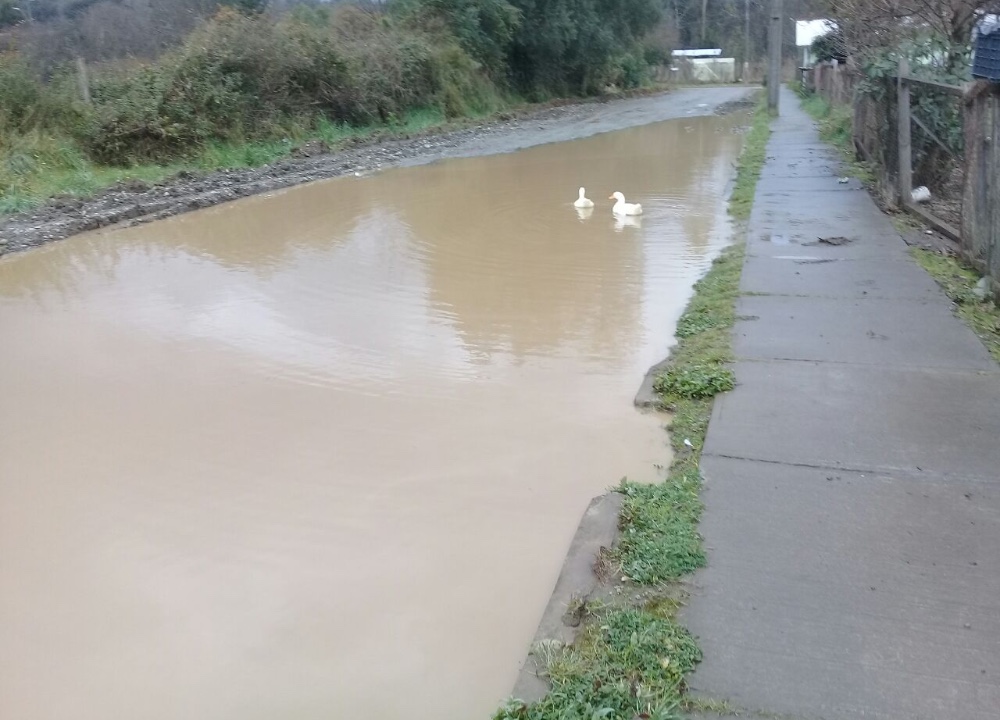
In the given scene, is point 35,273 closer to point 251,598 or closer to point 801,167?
point 251,598

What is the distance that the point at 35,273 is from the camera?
10.2m

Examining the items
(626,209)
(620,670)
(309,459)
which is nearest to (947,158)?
(626,209)

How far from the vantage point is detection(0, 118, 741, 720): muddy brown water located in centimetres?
359

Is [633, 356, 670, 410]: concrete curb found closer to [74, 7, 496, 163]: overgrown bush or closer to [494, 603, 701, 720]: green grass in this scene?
[494, 603, 701, 720]: green grass

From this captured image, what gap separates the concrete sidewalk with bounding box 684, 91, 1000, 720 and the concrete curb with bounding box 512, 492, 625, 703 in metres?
0.42

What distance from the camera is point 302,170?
1778cm

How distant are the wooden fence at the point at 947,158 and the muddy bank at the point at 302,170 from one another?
942 centimetres

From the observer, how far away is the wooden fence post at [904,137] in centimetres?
1064

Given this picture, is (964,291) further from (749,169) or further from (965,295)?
(749,169)

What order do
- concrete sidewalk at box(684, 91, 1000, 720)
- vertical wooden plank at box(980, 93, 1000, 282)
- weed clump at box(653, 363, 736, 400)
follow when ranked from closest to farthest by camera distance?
1. concrete sidewalk at box(684, 91, 1000, 720)
2. weed clump at box(653, 363, 736, 400)
3. vertical wooden plank at box(980, 93, 1000, 282)

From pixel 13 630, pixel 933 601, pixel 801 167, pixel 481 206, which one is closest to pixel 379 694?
pixel 13 630

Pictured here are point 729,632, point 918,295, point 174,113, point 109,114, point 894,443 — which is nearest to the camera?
point 729,632

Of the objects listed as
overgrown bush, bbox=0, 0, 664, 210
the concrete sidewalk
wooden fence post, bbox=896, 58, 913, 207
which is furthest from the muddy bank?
wooden fence post, bbox=896, 58, 913, 207

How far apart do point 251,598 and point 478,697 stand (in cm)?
118
